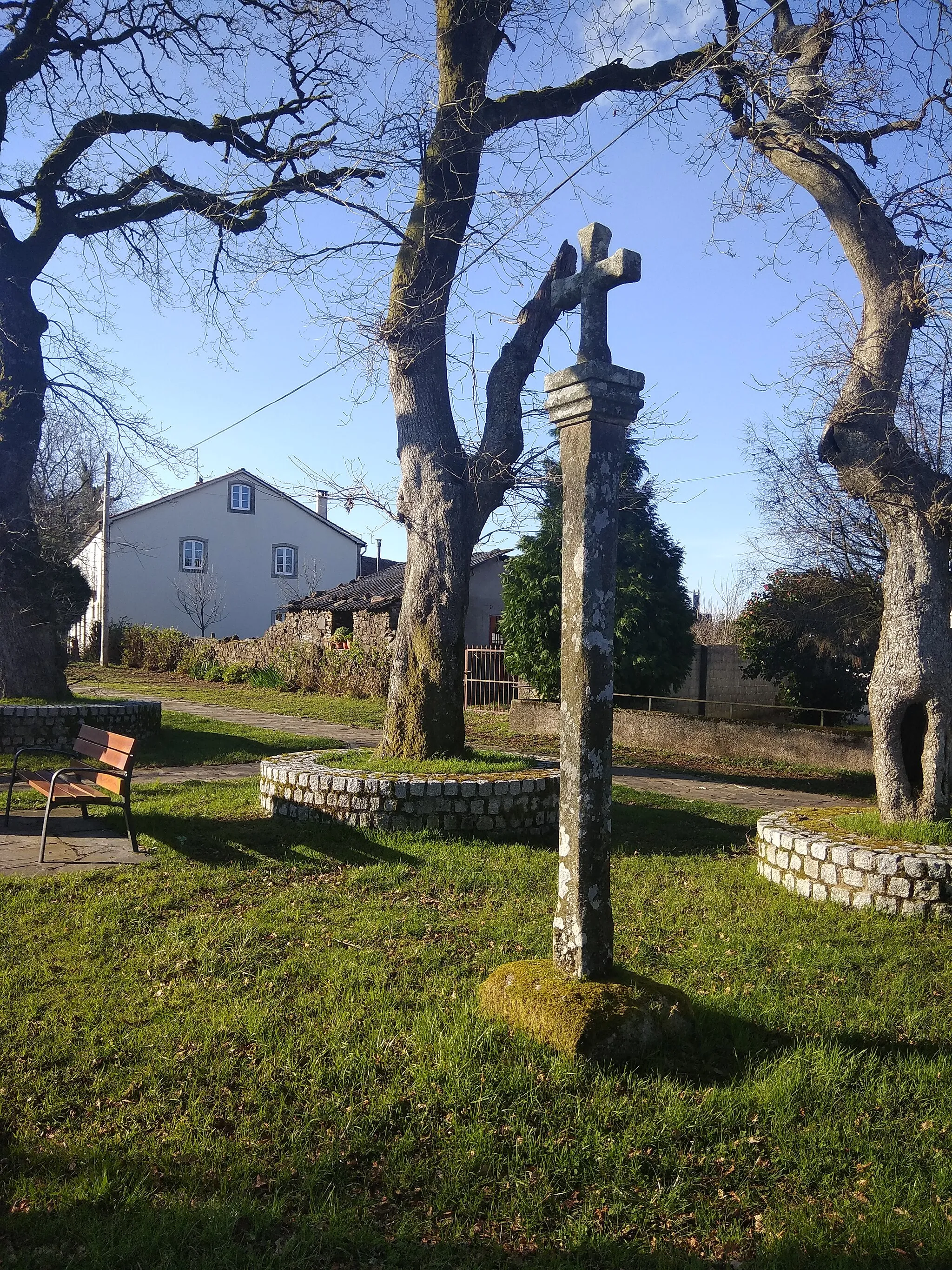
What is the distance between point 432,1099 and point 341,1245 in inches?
29.6

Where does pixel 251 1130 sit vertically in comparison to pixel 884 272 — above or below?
below

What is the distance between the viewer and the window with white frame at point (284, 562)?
136ft

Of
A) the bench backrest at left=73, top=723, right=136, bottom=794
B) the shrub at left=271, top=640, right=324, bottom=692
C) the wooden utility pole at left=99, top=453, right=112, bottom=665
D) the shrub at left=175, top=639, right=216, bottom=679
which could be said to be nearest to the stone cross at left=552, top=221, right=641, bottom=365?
the bench backrest at left=73, top=723, right=136, bottom=794

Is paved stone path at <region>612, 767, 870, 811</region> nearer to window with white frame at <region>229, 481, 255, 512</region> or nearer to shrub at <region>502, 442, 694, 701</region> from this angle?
shrub at <region>502, 442, 694, 701</region>

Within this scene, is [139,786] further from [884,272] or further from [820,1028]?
[884,272]

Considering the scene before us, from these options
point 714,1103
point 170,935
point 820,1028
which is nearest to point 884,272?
point 820,1028

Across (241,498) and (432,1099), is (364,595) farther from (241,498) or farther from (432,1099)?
(432,1099)

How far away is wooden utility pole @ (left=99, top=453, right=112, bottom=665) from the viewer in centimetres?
3253

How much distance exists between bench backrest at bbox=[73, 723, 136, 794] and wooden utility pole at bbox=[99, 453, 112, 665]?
79.7 feet

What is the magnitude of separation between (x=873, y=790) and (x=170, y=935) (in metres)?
9.71

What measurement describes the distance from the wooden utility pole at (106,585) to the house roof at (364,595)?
25.1 ft

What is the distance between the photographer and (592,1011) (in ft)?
12.4

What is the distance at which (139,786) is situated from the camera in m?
10.2

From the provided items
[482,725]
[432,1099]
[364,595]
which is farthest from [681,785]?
[364,595]
